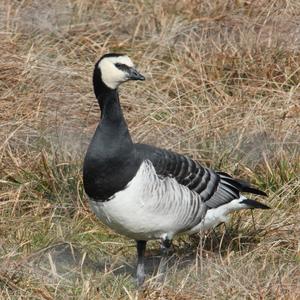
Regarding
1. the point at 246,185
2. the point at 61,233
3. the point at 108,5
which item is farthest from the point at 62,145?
the point at 108,5

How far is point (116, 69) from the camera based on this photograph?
20.0 feet

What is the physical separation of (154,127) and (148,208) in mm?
2140

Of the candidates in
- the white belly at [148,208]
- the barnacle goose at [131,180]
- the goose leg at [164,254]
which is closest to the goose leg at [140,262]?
the barnacle goose at [131,180]

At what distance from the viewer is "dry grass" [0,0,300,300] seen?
606 cm

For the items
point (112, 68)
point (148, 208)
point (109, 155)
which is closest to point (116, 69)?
point (112, 68)

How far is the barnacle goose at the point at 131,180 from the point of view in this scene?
5.98m

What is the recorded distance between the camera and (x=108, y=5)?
9.96 meters

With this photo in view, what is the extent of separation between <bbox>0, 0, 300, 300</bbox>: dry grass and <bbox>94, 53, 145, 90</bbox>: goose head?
1.09m

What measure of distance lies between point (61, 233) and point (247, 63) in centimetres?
274

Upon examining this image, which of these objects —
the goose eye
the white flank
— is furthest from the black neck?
the white flank

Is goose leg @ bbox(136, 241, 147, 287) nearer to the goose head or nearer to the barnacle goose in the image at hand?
the barnacle goose

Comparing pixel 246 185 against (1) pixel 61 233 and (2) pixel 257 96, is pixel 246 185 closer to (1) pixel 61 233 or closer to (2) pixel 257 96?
(1) pixel 61 233

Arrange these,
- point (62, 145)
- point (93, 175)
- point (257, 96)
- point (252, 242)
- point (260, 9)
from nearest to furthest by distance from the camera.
Result: 1. point (93, 175)
2. point (252, 242)
3. point (62, 145)
4. point (257, 96)
5. point (260, 9)

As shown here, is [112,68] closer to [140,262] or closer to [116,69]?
[116,69]
